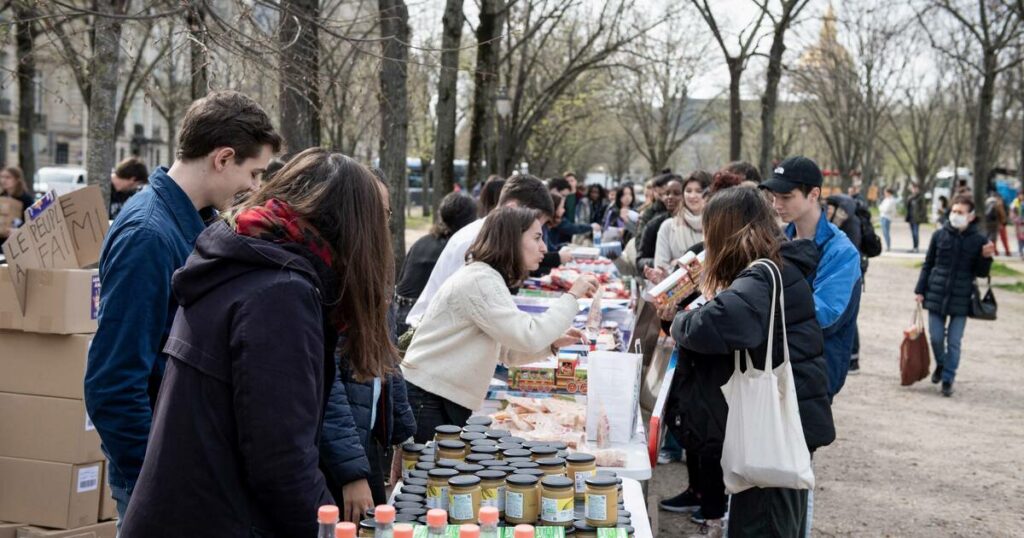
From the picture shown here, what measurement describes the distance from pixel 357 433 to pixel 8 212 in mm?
9752

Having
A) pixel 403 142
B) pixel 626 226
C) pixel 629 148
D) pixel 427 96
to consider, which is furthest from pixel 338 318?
pixel 629 148

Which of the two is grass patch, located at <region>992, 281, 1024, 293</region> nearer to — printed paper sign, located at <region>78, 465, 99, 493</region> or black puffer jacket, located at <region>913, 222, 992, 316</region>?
black puffer jacket, located at <region>913, 222, 992, 316</region>

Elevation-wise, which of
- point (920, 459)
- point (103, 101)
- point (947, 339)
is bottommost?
point (920, 459)

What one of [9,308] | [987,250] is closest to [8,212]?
[9,308]

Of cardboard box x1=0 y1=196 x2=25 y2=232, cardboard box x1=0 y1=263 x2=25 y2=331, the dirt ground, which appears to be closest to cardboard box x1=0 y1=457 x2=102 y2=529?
cardboard box x1=0 y1=263 x2=25 y2=331

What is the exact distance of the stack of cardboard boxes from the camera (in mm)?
4516

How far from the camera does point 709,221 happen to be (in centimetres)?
463

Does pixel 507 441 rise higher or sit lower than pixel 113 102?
lower

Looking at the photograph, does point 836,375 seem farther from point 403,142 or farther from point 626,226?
point 626,226

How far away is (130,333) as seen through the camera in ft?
9.06

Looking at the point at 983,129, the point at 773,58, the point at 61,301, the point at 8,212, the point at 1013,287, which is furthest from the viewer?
the point at 983,129

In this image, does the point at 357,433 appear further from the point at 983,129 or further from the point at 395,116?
the point at 983,129

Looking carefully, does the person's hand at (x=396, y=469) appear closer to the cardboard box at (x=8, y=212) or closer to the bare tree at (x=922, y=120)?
the cardboard box at (x=8, y=212)

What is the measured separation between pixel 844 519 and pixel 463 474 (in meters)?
4.29
